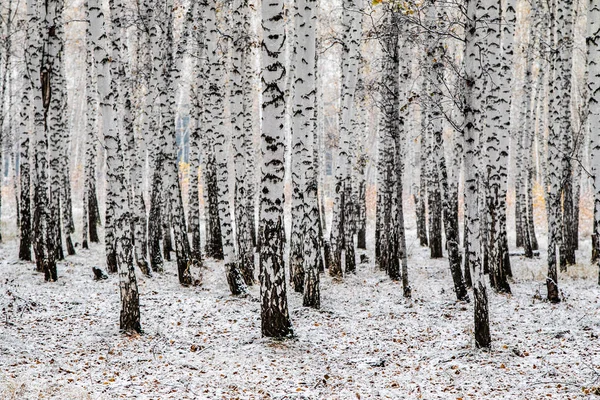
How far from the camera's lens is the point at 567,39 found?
11.1m

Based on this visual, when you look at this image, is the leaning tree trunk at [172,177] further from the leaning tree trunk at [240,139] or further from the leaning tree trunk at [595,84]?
the leaning tree trunk at [595,84]

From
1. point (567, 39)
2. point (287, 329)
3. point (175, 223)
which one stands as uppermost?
point (567, 39)

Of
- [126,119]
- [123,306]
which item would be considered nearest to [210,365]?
[123,306]

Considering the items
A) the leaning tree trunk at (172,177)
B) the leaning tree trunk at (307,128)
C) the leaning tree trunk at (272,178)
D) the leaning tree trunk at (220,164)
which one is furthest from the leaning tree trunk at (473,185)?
the leaning tree trunk at (172,177)

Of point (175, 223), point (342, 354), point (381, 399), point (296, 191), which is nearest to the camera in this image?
point (381, 399)

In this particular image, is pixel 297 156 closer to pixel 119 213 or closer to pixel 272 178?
pixel 272 178

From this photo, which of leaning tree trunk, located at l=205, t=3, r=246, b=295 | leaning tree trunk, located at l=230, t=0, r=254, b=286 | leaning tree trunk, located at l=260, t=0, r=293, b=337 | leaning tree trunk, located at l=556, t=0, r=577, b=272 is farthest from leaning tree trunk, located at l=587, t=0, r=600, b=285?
leaning tree trunk, located at l=205, t=3, r=246, b=295

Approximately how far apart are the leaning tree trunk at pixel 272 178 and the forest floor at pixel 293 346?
0.62m

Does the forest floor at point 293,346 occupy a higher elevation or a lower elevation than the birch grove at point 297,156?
lower

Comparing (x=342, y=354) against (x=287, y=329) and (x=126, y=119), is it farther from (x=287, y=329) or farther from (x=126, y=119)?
(x=126, y=119)

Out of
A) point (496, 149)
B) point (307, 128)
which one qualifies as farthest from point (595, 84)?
point (307, 128)

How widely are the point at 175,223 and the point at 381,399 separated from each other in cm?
673

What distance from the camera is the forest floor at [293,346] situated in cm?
621

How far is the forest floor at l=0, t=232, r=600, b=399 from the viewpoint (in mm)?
6207
